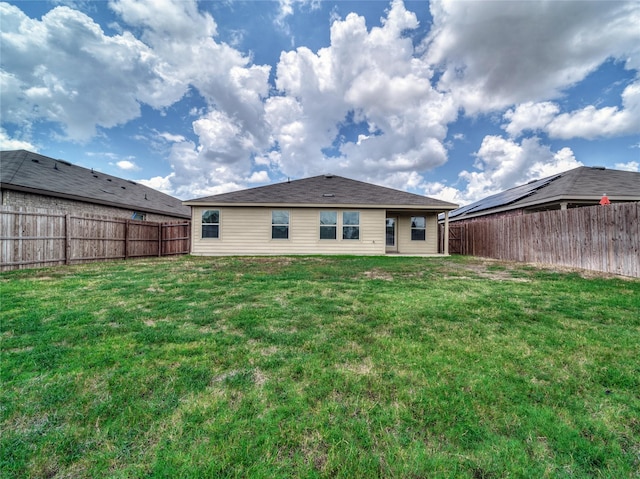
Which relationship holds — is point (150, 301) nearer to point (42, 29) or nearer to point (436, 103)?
point (42, 29)

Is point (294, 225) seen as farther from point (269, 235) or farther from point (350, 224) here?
point (350, 224)

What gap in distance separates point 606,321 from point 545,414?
9.65 feet

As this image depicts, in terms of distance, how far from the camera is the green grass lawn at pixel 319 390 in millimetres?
1434

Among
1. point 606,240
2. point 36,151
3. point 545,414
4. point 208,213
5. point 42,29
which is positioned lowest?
point 545,414

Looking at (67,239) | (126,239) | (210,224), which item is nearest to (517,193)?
(210,224)

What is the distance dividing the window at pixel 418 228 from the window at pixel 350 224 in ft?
12.2

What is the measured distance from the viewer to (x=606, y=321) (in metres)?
3.57

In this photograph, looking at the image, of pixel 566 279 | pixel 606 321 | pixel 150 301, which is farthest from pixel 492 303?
pixel 150 301

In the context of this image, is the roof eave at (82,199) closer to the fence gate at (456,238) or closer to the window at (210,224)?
the window at (210,224)

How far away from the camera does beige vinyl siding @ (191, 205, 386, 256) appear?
43.8 feet

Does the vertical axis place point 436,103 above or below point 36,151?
above

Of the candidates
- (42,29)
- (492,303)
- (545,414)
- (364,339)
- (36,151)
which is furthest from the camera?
(36,151)

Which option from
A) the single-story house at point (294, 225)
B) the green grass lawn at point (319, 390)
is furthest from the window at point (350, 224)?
the green grass lawn at point (319, 390)

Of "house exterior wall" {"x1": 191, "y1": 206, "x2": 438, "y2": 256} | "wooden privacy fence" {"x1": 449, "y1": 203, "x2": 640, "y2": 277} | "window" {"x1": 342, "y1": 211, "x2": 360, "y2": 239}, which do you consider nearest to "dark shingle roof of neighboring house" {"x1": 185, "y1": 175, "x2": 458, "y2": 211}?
"house exterior wall" {"x1": 191, "y1": 206, "x2": 438, "y2": 256}
